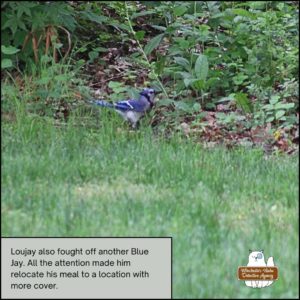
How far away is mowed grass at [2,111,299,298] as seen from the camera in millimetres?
4879

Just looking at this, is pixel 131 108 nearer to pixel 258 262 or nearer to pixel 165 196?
pixel 165 196

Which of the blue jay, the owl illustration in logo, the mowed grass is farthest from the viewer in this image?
the blue jay

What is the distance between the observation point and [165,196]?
5930 millimetres

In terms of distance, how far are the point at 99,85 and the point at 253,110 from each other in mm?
1889

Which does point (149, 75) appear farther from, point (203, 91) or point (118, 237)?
point (118, 237)

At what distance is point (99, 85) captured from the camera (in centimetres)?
962

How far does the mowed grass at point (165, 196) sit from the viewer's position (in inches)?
192

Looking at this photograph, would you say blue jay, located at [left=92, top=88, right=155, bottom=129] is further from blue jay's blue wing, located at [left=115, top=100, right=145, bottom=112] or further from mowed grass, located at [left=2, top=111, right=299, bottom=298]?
mowed grass, located at [left=2, top=111, right=299, bottom=298]

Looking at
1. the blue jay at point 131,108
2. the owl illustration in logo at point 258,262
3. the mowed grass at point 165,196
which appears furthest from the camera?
the blue jay at point 131,108

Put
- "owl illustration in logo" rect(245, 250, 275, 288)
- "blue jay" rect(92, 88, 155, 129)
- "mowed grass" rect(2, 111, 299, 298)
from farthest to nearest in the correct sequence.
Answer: "blue jay" rect(92, 88, 155, 129)
"mowed grass" rect(2, 111, 299, 298)
"owl illustration in logo" rect(245, 250, 275, 288)

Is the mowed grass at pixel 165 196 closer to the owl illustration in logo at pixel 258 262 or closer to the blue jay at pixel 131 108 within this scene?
the owl illustration in logo at pixel 258 262

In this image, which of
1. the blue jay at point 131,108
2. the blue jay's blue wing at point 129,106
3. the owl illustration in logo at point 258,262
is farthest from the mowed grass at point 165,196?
the blue jay's blue wing at point 129,106

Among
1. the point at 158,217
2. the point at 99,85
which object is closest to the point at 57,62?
the point at 99,85

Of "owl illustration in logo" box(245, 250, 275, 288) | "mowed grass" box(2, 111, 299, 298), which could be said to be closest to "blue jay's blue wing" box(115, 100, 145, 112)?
"mowed grass" box(2, 111, 299, 298)
